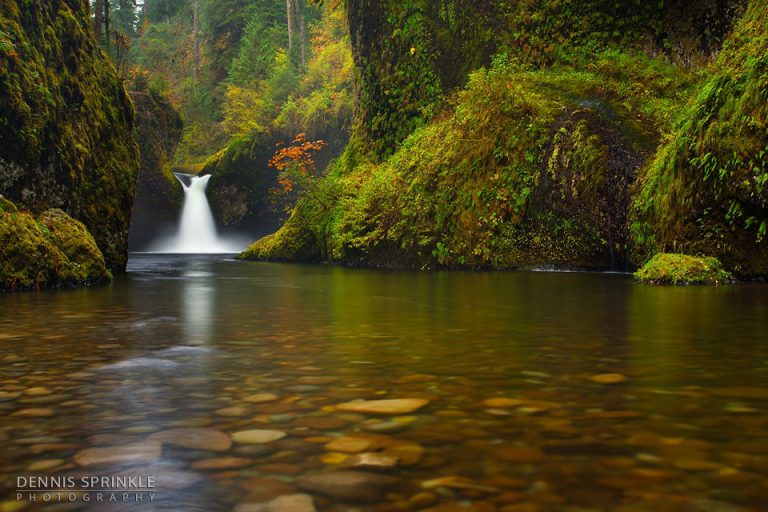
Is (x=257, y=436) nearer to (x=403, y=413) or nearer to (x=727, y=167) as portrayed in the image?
(x=403, y=413)

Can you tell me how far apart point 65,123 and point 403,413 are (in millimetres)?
11260

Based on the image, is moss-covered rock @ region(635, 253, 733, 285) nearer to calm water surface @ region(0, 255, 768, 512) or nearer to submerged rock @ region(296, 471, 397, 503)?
calm water surface @ region(0, 255, 768, 512)

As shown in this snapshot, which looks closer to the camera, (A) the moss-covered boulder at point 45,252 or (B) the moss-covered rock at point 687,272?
(A) the moss-covered boulder at point 45,252

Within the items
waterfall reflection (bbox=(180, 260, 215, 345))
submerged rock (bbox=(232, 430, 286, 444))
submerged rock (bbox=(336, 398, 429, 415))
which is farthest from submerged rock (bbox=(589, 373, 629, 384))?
waterfall reflection (bbox=(180, 260, 215, 345))

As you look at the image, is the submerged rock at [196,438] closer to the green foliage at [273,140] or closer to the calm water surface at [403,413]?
the calm water surface at [403,413]

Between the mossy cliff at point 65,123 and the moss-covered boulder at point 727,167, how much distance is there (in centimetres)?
940

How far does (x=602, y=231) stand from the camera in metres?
13.0

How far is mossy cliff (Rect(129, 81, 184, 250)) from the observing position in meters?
30.4

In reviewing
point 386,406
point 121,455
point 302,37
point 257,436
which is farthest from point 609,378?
point 302,37

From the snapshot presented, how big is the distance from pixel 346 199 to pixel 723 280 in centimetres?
1018

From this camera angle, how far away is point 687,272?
998cm

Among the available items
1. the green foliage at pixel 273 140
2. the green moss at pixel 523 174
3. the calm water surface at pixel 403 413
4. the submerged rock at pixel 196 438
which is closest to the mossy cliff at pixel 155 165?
the green foliage at pixel 273 140

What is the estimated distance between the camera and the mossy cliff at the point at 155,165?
30391 millimetres

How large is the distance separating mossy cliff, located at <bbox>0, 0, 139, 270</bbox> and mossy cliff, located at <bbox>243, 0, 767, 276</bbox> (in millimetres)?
5658
